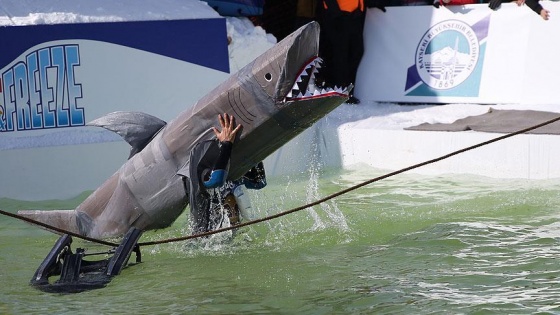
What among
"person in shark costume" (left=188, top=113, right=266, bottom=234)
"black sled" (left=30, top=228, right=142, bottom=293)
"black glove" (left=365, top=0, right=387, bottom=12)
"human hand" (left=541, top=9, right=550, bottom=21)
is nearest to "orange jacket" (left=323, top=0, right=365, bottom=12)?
"black glove" (left=365, top=0, right=387, bottom=12)

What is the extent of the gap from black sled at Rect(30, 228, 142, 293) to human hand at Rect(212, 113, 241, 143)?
0.91 metres

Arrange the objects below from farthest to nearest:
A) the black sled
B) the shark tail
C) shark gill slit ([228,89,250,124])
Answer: the shark tail → shark gill slit ([228,89,250,124]) → the black sled

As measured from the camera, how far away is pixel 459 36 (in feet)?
41.6

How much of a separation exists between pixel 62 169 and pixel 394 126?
3.81 metres

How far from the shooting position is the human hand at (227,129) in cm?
764

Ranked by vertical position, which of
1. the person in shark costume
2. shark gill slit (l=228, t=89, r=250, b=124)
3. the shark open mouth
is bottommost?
the person in shark costume

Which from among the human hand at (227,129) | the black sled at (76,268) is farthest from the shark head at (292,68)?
the black sled at (76,268)

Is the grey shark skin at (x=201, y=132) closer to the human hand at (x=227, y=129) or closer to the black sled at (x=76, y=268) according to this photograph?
the human hand at (x=227, y=129)

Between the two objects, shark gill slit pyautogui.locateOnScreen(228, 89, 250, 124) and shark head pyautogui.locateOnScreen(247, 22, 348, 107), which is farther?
shark gill slit pyautogui.locateOnScreen(228, 89, 250, 124)

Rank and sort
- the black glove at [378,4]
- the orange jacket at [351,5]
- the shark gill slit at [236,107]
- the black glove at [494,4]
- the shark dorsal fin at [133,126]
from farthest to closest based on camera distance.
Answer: the black glove at [378,4] < the orange jacket at [351,5] < the black glove at [494,4] < the shark dorsal fin at [133,126] < the shark gill slit at [236,107]

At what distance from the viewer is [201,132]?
7.85 m

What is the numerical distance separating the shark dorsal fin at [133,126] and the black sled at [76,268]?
2.88 ft

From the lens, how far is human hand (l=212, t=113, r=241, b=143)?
7.64 meters

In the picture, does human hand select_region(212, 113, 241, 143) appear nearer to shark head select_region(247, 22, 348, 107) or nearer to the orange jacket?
shark head select_region(247, 22, 348, 107)
